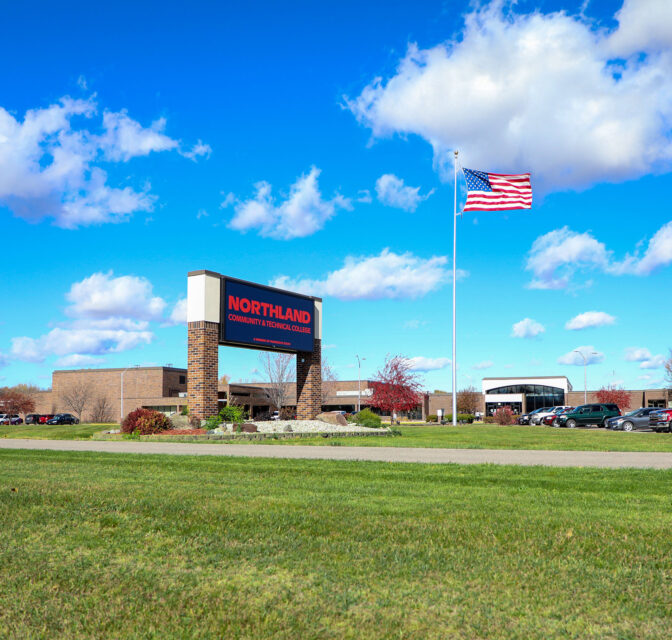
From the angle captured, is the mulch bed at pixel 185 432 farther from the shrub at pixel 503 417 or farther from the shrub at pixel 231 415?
the shrub at pixel 503 417

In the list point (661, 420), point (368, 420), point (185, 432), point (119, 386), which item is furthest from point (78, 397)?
point (661, 420)

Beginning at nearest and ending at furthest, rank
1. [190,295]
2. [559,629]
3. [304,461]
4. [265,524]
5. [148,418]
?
[559,629]
[265,524]
[304,461]
[148,418]
[190,295]

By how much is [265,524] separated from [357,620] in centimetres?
264

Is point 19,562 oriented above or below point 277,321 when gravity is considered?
below

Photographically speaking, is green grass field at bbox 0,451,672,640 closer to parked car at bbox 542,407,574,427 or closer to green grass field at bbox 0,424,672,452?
green grass field at bbox 0,424,672,452

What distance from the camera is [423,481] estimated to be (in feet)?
33.1

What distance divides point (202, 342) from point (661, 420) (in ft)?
87.5

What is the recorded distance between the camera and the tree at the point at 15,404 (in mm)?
87312

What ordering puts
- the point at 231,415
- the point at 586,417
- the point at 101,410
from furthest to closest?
the point at 101,410 → the point at 586,417 → the point at 231,415

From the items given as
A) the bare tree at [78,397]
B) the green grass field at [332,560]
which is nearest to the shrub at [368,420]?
the green grass field at [332,560]

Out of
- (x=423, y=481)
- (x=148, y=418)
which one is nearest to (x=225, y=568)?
(x=423, y=481)

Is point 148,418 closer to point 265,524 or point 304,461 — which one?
point 304,461

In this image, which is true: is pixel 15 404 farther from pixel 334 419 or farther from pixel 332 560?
pixel 332 560

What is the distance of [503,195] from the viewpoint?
34.2 meters
